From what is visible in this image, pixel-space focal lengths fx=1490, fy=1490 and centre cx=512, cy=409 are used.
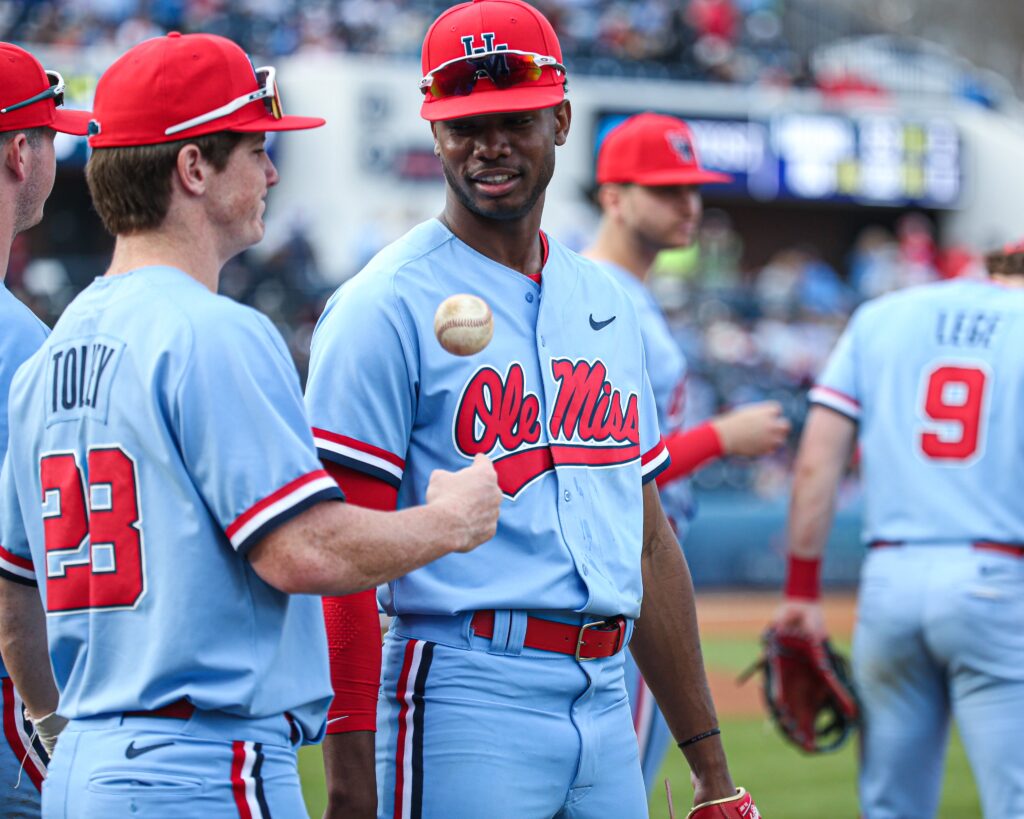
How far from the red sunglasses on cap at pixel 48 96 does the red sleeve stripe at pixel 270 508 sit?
1.18m

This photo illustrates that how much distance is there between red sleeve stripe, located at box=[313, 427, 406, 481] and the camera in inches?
96.7

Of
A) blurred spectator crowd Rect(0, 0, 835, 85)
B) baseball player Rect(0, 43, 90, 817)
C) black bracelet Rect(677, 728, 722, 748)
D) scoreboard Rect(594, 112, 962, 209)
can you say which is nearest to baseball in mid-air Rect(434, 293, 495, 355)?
baseball player Rect(0, 43, 90, 817)

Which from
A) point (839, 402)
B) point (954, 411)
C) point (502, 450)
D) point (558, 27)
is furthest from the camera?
point (558, 27)

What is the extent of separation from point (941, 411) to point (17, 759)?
259cm

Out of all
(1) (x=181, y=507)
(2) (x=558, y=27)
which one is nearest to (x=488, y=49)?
(1) (x=181, y=507)

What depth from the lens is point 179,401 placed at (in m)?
2.03

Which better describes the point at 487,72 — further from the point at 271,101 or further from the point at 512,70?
the point at 271,101

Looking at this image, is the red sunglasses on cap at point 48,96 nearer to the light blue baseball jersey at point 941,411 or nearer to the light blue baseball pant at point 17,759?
the light blue baseball pant at point 17,759

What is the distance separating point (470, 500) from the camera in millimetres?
2205

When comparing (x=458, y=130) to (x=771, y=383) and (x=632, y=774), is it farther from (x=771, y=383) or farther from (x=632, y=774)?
(x=771, y=383)

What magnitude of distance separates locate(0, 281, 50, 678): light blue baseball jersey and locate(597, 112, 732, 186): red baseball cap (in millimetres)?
2429

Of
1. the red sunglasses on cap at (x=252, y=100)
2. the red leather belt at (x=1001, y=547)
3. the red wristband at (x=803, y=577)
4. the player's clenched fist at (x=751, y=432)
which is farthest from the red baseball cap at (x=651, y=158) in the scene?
the red sunglasses on cap at (x=252, y=100)

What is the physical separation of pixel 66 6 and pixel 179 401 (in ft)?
56.2

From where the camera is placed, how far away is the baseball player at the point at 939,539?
3.93 m
